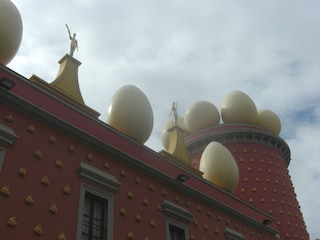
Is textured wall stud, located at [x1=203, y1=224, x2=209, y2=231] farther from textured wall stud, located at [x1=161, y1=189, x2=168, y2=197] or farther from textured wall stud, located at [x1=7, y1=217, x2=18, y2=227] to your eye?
textured wall stud, located at [x1=7, y1=217, x2=18, y2=227]

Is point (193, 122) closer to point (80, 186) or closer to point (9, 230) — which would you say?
point (80, 186)

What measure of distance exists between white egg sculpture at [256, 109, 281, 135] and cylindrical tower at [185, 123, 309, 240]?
1209mm

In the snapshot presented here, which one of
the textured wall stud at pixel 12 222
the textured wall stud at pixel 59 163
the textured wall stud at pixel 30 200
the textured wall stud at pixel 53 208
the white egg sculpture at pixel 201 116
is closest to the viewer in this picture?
the textured wall stud at pixel 12 222

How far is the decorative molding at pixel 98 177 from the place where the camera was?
409 inches

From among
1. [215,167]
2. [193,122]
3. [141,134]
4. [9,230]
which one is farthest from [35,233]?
[193,122]

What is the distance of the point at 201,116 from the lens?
23312 mm

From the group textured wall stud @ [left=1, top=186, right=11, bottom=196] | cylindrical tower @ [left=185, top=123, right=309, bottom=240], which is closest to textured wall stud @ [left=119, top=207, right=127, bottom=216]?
textured wall stud @ [left=1, top=186, right=11, bottom=196]

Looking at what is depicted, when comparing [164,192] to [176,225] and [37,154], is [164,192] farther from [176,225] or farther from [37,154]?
[37,154]

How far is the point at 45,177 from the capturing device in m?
9.52

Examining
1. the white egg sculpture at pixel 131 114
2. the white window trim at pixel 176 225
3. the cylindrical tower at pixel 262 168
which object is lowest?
the white window trim at pixel 176 225

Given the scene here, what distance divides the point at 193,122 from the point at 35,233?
1549 cm

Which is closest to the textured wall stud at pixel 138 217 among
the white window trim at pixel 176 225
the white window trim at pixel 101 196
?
the white window trim at pixel 101 196

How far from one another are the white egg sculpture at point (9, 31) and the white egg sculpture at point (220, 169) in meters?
8.31

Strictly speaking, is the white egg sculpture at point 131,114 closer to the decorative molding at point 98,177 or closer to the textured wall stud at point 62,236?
the decorative molding at point 98,177
